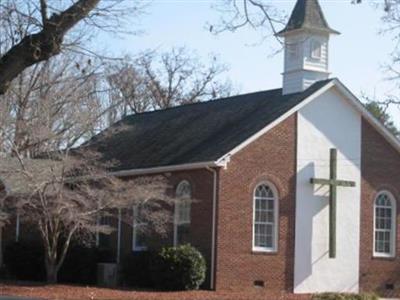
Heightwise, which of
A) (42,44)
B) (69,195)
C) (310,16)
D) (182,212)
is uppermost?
(310,16)

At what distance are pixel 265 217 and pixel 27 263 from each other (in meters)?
9.68

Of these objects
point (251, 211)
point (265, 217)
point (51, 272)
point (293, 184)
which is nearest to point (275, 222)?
point (265, 217)

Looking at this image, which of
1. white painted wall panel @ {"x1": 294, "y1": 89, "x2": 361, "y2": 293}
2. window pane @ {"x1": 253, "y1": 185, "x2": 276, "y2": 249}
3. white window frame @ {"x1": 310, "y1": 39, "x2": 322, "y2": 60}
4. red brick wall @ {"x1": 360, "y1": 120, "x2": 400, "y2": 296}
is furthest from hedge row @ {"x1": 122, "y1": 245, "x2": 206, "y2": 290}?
white window frame @ {"x1": 310, "y1": 39, "x2": 322, "y2": 60}

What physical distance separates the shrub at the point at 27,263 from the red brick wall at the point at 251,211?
8.12 m

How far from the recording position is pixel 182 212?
3167 centimetres

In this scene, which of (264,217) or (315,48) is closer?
(264,217)

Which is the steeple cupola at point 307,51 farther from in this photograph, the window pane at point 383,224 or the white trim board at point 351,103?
the window pane at point 383,224

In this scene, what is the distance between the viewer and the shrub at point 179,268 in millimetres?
28469

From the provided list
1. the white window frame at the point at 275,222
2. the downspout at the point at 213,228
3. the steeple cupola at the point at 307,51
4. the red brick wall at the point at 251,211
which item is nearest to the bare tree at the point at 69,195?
the downspout at the point at 213,228

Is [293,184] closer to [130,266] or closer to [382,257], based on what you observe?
[382,257]

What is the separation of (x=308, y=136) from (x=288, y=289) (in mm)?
5430

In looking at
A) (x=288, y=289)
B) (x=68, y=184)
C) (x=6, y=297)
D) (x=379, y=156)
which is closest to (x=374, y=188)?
(x=379, y=156)

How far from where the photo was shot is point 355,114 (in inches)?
1305

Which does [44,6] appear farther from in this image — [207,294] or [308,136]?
[308,136]
